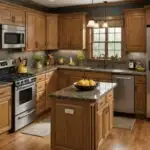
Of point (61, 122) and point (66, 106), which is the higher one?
point (66, 106)

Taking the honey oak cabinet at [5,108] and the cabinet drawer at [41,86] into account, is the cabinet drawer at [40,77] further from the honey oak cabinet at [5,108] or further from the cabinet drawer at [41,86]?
the honey oak cabinet at [5,108]

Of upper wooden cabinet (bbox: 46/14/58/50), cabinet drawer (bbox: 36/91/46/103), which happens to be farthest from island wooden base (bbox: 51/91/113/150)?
upper wooden cabinet (bbox: 46/14/58/50)

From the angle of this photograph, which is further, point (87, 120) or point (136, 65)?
point (136, 65)

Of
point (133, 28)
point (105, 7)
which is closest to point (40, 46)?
point (105, 7)

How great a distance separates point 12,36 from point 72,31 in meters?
1.97

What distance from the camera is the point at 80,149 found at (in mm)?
3273

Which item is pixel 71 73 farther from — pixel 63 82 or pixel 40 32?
pixel 40 32

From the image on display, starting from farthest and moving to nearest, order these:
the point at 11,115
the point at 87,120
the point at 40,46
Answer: the point at 40,46, the point at 11,115, the point at 87,120

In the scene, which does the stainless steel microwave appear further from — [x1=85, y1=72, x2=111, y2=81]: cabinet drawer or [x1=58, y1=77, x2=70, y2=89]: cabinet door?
[x1=85, y1=72, x2=111, y2=81]: cabinet drawer

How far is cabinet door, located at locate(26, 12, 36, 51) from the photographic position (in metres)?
5.44

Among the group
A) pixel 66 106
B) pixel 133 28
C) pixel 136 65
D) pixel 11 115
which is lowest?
pixel 11 115

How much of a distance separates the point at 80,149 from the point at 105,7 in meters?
4.10

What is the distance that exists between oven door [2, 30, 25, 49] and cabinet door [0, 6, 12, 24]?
0.68 feet

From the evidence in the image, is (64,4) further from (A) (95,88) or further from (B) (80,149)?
(B) (80,149)
